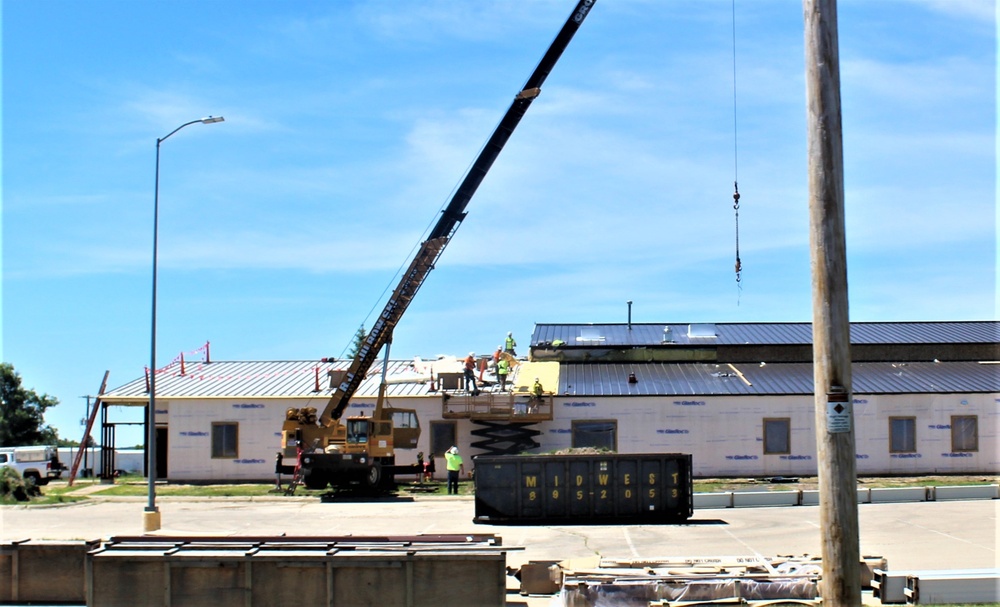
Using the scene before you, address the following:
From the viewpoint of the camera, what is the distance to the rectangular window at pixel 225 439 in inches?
1684

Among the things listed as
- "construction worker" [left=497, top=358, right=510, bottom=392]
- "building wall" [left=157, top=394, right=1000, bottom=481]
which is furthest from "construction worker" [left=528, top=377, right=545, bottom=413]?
"construction worker" [left=497, top=358, right=510, bottom=392]

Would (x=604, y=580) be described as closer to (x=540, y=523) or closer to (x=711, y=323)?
(x=540, y=523)

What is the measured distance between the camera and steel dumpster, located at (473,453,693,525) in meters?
26.3

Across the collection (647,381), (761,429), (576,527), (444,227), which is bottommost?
(576,527)

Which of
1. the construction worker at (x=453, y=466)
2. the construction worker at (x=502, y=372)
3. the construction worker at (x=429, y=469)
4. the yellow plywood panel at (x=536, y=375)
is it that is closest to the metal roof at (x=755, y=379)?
the yellow plywood panel at (x=536, y=375)

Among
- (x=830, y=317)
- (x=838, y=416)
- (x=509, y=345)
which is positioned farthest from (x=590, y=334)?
(x=838, y=416)

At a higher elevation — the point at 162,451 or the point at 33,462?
the point at 162,451

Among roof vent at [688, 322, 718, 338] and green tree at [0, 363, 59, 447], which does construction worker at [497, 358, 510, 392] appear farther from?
green tree at [0, 363, 59, 447]

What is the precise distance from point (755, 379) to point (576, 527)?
784 inches

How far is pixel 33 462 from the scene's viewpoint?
48250 mm

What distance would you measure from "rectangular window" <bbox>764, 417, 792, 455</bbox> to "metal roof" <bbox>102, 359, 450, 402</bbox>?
13.6 m

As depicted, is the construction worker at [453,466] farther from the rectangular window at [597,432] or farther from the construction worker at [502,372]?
the construction worker at [502,372]

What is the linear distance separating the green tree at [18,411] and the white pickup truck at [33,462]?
27.6 meters

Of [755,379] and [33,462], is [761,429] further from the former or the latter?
[33,462]
